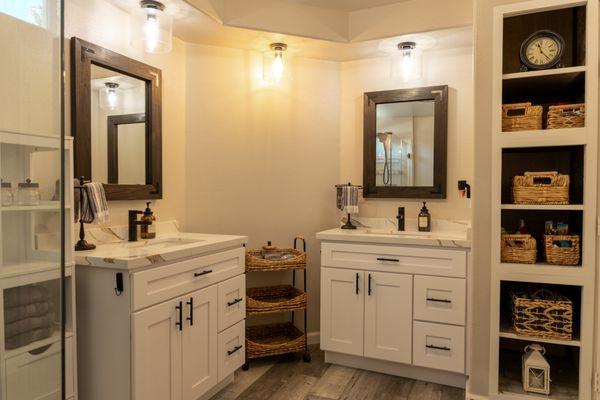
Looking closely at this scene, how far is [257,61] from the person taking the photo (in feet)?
9.95

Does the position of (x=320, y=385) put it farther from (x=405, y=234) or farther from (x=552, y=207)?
(x=552, y=207)

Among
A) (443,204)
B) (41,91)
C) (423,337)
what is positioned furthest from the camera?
(443,204)

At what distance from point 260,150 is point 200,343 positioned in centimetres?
151

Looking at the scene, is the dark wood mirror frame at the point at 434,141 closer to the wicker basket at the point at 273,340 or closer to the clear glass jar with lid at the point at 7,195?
the wicker basket at the point at 273,340

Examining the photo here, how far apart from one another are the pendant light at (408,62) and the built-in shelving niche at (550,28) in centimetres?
74

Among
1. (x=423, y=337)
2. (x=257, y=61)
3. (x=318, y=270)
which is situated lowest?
(x=423, y=337)

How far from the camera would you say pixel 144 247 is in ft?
6.84

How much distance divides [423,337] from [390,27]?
2.07 m

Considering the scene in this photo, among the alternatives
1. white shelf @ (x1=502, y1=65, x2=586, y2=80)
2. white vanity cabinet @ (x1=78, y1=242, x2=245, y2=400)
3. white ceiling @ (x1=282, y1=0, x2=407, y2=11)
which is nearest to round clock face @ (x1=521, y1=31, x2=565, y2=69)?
white shelf @ (x1=502, y1=65, x2=586, y2=80)

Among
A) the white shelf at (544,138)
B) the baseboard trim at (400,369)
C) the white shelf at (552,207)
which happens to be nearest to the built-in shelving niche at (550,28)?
the white shelf at (544,138)

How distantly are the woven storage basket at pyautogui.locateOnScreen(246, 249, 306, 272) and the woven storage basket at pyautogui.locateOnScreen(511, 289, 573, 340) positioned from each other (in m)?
1.36

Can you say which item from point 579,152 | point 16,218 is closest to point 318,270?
point 579,152

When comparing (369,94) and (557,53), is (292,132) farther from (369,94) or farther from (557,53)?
(557,53)

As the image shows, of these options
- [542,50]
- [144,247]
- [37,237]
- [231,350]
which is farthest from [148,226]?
[542,50]
